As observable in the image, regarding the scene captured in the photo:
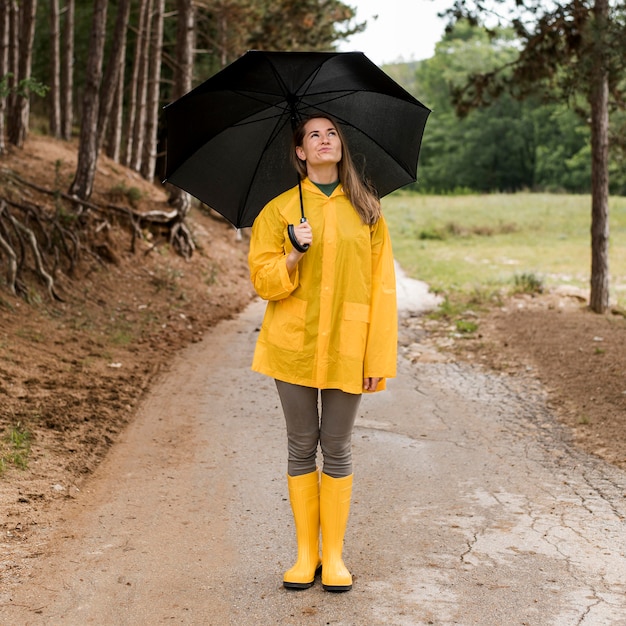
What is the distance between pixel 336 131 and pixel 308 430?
Answer: 1.43m

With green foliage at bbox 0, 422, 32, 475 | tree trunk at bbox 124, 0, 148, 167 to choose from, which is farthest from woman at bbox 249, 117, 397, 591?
tree trunk at bbox 124, 0, 148, 167

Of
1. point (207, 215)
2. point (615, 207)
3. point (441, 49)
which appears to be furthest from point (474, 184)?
point (207, 215)

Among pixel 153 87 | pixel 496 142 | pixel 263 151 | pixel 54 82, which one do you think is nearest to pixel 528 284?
pixel 153 87

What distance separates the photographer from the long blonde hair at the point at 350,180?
4.11 meters

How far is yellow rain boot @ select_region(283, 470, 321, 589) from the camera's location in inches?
167

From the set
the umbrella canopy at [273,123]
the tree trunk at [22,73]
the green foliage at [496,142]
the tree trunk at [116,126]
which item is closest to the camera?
the umbrella canopy at [273,123]

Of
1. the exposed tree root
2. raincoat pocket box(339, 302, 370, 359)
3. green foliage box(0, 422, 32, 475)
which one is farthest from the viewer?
the exposed tree root

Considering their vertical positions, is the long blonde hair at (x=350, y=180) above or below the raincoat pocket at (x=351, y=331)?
above

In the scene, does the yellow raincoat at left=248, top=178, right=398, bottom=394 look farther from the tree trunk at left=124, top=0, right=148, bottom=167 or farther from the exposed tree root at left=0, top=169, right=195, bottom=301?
the tree trunk at left=124, top=0, right=148, bottom=167

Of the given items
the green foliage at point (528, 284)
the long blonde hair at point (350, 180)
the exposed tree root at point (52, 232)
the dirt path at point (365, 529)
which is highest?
the long blonde hair at point (350, 180)

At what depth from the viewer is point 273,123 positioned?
4398mm

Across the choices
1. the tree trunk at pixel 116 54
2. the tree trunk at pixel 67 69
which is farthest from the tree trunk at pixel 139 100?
the tree trunk at pixel 116 54

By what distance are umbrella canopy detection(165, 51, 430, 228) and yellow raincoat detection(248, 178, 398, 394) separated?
0.38 metres

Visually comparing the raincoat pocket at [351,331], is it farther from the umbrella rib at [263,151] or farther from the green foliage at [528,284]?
the green foliage at [528,284]
